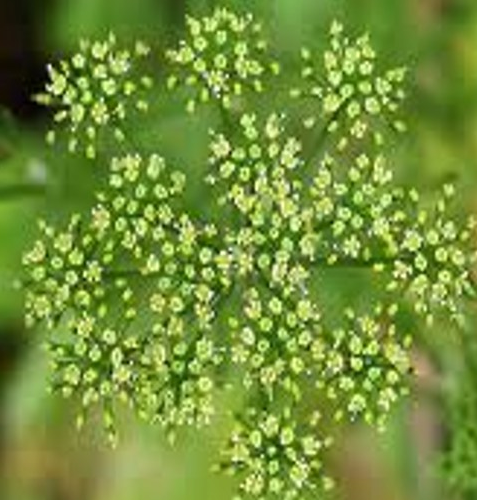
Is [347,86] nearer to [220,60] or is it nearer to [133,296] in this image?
[220,60]

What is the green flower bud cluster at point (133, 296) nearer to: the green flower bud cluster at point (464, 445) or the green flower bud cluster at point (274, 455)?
the green flower bud cluster at point (274, 455)

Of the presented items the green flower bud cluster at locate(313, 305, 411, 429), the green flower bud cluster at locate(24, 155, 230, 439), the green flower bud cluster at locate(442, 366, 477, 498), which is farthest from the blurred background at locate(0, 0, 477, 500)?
the green flower bud cluster at locate(313, 305, 411, 429)

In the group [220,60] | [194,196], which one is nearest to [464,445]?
[194,196]

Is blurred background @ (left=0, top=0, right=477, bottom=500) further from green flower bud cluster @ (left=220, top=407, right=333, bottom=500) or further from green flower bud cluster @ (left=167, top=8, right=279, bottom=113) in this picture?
green flower bud cluster @ (left=220, top=407, right=333, bottom=500)

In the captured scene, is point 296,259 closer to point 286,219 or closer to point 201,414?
point 286,219

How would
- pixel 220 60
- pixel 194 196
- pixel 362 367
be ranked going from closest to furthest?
pixel 362 367 < pixel 220 60 < pixel 194 196

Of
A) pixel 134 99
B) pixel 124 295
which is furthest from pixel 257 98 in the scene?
pixel 124 295
